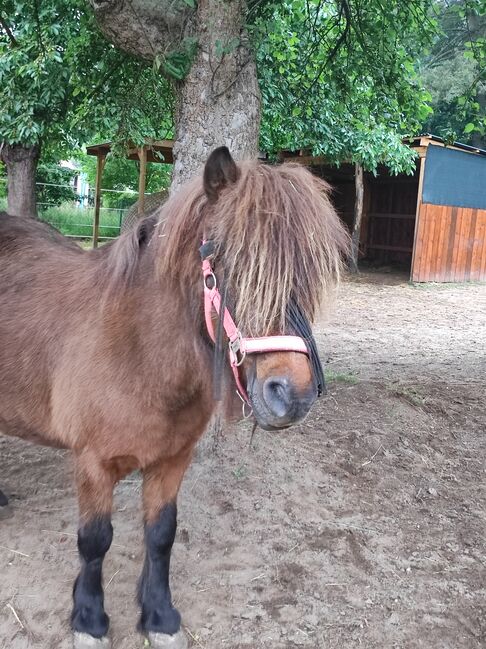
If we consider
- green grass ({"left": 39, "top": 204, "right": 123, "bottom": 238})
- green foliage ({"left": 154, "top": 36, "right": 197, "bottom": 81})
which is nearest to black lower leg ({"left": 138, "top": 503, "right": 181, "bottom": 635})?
green foliage ({"left": 154, "top": 36, "right": 197, "bottom": 81})

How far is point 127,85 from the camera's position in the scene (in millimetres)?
4820

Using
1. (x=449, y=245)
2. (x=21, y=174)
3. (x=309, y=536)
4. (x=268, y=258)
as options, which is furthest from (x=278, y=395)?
(x=449, y=245)

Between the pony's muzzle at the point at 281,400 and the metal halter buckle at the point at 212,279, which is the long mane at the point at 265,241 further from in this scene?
the pony's muzzle at the point at 281,400

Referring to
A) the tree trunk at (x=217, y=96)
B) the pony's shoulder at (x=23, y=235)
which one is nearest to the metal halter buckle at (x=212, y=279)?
the pony's shoulder at (x=23, y=235)

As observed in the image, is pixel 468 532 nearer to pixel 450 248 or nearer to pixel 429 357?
pixel 429 357

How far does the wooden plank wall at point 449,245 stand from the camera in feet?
47.0

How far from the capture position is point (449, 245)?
49.2 feet

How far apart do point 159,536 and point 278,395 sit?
1267mm

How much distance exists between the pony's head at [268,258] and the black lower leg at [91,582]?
1.04m

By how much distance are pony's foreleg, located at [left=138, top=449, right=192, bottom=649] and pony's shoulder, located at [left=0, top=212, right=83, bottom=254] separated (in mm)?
1228

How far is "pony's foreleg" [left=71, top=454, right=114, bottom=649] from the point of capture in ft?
7.33

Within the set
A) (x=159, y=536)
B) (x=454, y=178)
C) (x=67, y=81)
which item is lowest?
(x=159, y=536)

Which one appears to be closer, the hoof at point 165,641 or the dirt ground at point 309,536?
the hoof at point 165,641

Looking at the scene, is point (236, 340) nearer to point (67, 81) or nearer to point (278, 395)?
point (278, 395)
